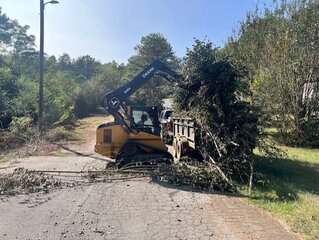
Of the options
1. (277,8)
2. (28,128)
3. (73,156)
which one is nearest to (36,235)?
(73,156)

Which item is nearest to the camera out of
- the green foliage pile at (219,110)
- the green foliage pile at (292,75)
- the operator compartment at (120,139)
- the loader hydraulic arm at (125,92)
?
the green foliage pile at (219,110)

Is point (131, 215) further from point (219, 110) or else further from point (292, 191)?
point (219, 110)

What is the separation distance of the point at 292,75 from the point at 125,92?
33.4ft

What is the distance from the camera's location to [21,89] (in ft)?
89.5


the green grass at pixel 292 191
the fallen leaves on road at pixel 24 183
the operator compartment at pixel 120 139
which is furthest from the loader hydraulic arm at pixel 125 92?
the green grass at pixel 292 191

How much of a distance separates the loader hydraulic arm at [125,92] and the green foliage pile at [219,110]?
720 millimetres

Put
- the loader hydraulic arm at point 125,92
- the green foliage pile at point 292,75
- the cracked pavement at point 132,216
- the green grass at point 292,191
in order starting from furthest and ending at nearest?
the green foliage pile at point 292,75 < the loader hydraulic arm at point 125,92 < the green grass at point 292,191 < the cracked pavement at point 132,216

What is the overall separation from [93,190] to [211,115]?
459 centimetres

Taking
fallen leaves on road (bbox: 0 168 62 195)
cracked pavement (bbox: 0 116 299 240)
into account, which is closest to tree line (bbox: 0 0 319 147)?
cracked pavement (bbox: 0 116 299 240)

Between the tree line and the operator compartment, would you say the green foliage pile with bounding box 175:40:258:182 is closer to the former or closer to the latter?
the tree line

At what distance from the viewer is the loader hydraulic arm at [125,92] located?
37.5 ft

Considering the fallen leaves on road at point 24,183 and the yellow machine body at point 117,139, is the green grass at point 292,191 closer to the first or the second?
the yellow machine body at point 117,139

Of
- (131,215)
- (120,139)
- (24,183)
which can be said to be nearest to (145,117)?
(120,139)

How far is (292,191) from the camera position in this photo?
8.48m
